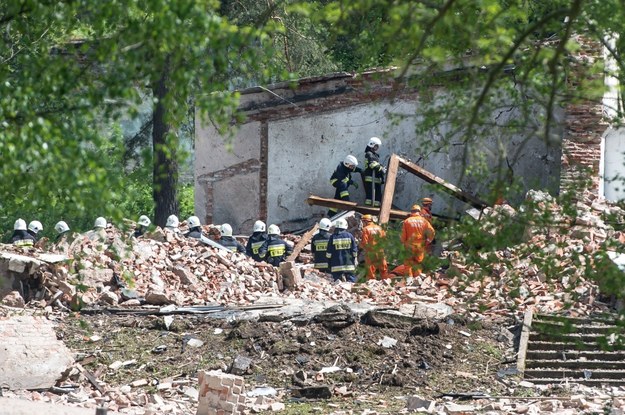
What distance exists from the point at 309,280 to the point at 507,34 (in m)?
13.0

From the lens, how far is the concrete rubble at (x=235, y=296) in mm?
15977

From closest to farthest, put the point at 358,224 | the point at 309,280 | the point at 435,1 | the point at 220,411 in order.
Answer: the point at 435,1, the point at 220,411, the point at 309,280, the point at 358,224

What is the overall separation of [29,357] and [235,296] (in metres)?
5.71

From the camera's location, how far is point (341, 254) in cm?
2289

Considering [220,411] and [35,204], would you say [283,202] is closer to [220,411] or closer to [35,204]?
[220,411]

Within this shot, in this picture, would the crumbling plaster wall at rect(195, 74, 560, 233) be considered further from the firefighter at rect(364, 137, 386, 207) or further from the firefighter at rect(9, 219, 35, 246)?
the firefighter at rect(9, 219, 35, 246)

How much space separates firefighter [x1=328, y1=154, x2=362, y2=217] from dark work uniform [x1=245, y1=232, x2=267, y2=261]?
6.10 ft

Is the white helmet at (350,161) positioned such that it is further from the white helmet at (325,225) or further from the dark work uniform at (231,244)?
the dark work uniform at (231,244)

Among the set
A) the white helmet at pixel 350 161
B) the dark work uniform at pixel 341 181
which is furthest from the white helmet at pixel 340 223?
the white helmet at pixel 350 161

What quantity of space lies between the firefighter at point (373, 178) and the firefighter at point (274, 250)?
7.28 feet

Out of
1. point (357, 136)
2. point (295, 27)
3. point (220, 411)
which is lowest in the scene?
point (220, 411)

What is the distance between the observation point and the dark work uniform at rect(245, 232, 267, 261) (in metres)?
24.5

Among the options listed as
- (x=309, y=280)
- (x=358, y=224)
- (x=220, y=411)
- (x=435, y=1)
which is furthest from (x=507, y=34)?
(x=358, y=224)

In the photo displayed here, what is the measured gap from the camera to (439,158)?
26359 mm
